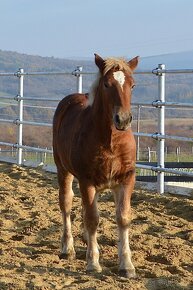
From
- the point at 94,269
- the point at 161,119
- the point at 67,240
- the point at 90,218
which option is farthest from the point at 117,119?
the point at 161,119

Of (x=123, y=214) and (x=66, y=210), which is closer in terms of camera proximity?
(x=123, y=214)

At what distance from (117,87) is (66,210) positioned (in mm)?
1610

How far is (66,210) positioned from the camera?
5824mm

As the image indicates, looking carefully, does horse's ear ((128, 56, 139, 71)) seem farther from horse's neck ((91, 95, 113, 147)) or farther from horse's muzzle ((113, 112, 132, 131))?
horse's muzzle ((113, 112, 132, 131))

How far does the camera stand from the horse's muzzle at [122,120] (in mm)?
4484

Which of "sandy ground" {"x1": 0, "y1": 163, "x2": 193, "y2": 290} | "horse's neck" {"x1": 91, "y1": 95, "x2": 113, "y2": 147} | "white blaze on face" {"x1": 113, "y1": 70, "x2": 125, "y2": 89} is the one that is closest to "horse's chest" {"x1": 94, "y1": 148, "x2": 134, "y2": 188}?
"horse's neck" {"x1": 91, "y1": 95, "x2": 113, "y2": 147}

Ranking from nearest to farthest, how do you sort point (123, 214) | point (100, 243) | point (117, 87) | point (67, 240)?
point (117, 87)
point (123, 214)
point (67, 240)
point (100, 243)

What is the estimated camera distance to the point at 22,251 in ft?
17.9

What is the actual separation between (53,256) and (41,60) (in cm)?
8522

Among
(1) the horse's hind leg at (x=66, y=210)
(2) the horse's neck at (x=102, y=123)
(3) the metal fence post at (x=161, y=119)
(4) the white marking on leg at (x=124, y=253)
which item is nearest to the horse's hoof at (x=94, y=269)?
(4) the white marking on leg at (x=124, y=253)

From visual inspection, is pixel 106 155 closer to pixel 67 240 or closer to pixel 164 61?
pixel 67 240

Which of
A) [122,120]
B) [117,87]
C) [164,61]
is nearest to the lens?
[122,120]

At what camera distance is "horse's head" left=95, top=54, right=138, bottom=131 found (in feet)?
14.8

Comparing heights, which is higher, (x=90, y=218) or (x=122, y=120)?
(x=122, y=120)
